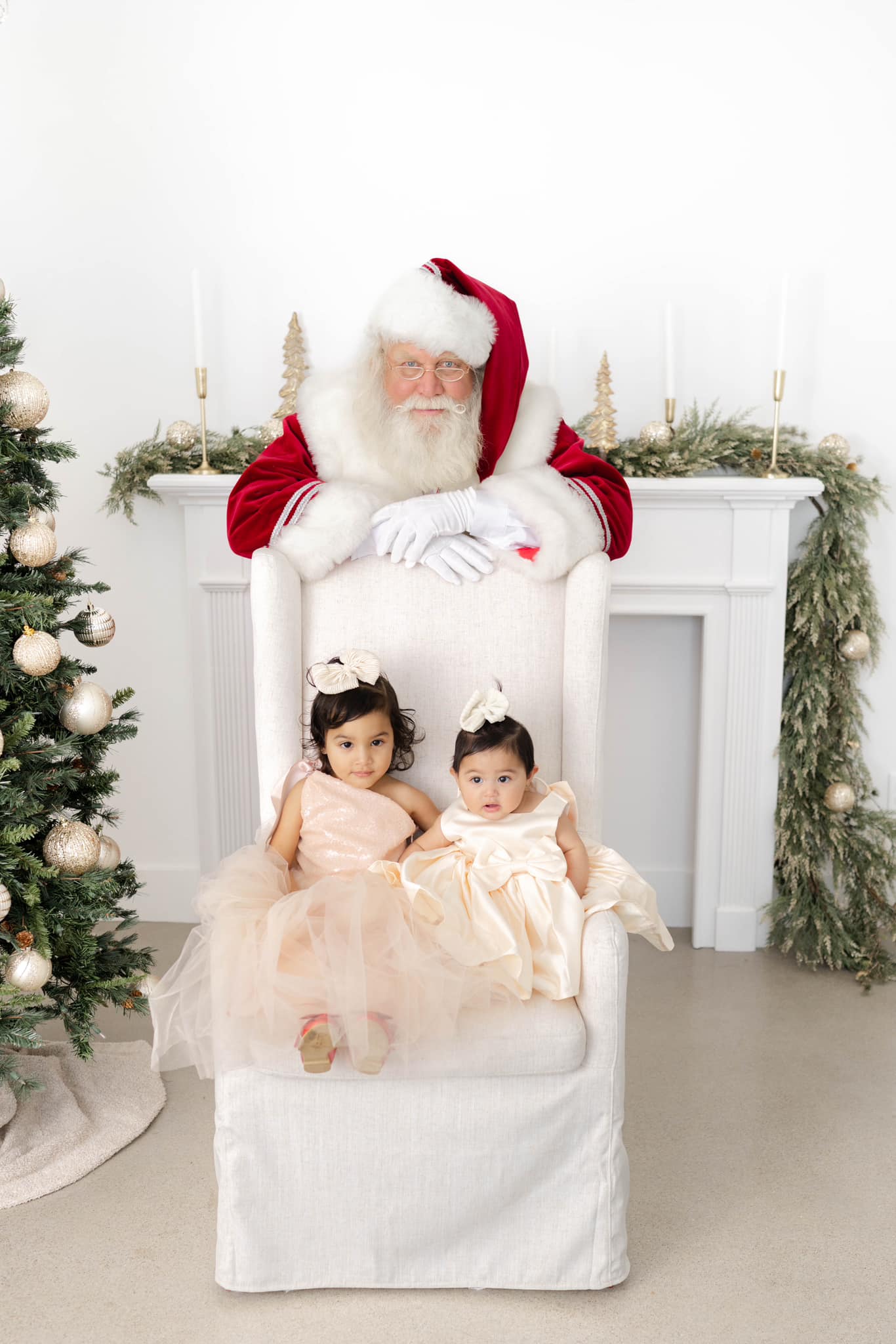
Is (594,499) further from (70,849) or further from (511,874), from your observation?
(70,849)

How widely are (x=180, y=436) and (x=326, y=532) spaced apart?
992 millimetres

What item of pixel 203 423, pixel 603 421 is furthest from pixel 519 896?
pixel 203 423

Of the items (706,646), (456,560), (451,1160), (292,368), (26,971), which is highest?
(292,368)

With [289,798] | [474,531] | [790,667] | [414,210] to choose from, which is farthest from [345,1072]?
[414,210]

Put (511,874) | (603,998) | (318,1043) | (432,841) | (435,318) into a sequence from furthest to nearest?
(435,318) < (432,841) < (511,874) < (603,998) < (318,1043)

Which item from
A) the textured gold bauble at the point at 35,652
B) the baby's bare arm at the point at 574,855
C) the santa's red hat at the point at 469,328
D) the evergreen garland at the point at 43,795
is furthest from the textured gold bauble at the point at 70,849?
the santa's red hat at the point at 469,328

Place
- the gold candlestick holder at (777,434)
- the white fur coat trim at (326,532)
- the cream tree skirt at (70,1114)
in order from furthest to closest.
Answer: the gold candlestick holder at (777,434) → the white fur coat trim at (326,532) → the cream tree skirt at (70,1114)

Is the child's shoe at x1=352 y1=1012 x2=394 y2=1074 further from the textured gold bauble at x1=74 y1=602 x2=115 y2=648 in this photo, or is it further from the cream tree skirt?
the textured gold bauble at x1=74 y1=602 x2=115 y2=648

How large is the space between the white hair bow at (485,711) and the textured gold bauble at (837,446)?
1.53m

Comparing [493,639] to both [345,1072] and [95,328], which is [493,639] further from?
[95,328]

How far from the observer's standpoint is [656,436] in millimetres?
2922

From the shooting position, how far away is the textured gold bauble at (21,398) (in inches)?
80.4

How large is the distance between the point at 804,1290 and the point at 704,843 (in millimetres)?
1423

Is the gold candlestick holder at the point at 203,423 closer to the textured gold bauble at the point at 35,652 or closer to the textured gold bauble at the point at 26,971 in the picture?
the textured gold bauble at the point at 35,652
